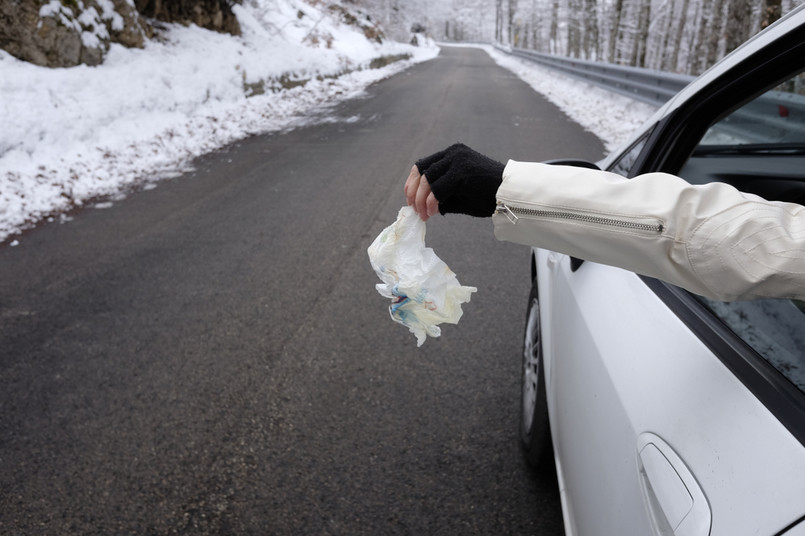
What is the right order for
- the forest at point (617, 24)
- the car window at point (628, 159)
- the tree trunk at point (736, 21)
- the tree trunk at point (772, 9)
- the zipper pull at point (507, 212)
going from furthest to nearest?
1. the forest at point (617, 24)
2. the tree trunk at point (736, 21)
3. the tree trunk at point (772, 9)
4. the car window at point (628, 159)
5. the zipper pull at point (507, 212)

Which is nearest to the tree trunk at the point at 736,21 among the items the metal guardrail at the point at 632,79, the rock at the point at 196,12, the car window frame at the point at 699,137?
the metal guardrail at the point at 632,79

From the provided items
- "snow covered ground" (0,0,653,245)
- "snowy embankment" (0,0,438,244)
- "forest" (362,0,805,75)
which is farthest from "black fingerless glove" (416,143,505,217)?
"snowy embankment" (0,0,438,244)

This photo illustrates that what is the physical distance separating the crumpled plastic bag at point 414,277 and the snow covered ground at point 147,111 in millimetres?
5339

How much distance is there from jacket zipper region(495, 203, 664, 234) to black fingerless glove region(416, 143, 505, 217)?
7cm

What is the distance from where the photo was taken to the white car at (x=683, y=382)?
0.88 m

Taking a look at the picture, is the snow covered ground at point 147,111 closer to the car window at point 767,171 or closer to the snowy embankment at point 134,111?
the snowy embankment at point 134,111

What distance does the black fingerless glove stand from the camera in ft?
3.96

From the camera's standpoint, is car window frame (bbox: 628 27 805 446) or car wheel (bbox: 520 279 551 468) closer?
car window frame (bbox: 628 27 805 446)

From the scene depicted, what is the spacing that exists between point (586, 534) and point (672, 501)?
53cm

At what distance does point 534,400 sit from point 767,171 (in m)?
1.32

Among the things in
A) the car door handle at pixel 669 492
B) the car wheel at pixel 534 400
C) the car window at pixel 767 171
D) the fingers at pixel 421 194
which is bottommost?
the car wheel at pixel 534 400

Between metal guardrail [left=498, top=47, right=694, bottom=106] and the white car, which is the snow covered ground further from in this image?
the white car

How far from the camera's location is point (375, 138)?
32.3 ft

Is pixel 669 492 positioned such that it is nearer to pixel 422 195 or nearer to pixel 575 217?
pixel 575 217
